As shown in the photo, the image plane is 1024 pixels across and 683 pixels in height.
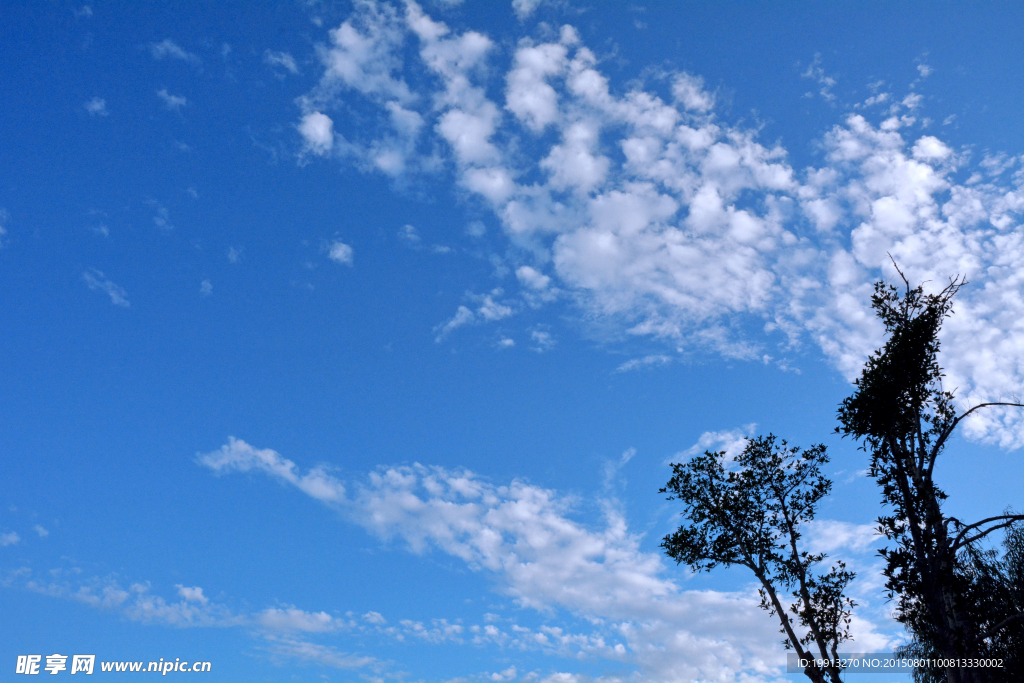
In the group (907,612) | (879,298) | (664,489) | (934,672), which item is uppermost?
(879,298)

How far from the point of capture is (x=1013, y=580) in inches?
1228

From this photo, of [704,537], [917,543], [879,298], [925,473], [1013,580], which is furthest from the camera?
[1013,580]

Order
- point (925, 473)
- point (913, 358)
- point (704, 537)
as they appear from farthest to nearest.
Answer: point (704, 537), point (913, 358), point (925, 473)

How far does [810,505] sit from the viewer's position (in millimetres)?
25250

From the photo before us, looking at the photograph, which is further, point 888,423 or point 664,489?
point 664,489

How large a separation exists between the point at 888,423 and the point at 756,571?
822 cm

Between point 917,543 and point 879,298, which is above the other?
point 879,298

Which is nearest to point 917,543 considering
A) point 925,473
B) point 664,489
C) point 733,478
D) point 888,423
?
point 925,473

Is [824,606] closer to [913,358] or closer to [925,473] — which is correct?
[925,473]

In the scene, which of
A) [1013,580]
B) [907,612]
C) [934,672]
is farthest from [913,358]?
[934,672]

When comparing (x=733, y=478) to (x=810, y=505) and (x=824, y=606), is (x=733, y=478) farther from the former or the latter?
(x=824, y=606)

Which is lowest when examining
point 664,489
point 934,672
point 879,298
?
point 934,672

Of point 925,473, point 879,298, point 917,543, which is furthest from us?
point 879,298

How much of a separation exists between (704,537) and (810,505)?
486 cm
